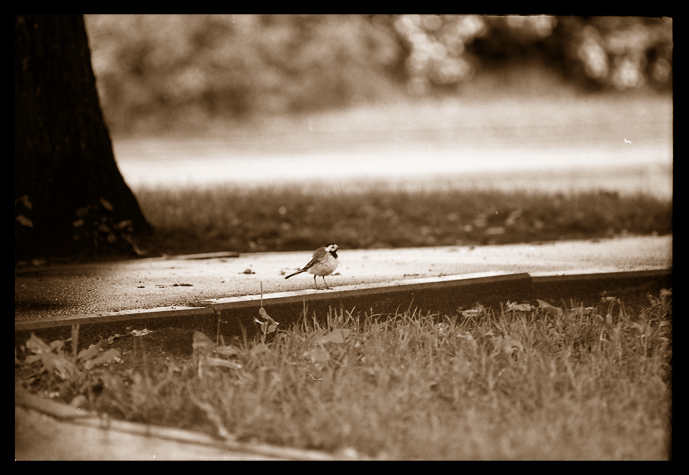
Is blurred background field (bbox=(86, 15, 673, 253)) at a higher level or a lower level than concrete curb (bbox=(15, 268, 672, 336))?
higher

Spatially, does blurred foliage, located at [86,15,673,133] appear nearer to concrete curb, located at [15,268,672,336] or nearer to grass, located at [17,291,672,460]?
concrete curb, located at [15,268,672,336]

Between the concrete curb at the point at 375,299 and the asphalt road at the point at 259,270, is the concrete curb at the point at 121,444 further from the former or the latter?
the asphalt road at the point at 259,270

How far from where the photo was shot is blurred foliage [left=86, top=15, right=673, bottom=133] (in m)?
19.9

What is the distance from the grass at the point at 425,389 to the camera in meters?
3.10

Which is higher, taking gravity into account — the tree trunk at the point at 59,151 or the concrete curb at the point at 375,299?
the tree trunk at the point at 59,151

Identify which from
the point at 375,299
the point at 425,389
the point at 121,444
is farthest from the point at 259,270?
the point at 121,444

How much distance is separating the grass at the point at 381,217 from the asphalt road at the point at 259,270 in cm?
54

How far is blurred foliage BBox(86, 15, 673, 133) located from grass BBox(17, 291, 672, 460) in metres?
16.6

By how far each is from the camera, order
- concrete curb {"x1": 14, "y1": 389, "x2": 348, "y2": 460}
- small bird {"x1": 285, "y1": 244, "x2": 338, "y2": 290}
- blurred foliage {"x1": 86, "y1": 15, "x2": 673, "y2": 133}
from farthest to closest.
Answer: blurred foliage {"x1": 86, "y1": 15, "x2": 673, "y2": 133}
small bird {"x1": 285, "y1": 244, "x2": 338, "y2": 290}
concrete curb {"x1": 14, "y1": 389, "x2": 348, "y2": 460}

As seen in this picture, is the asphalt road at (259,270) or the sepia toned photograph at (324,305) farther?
the asphalt road at (259,270)

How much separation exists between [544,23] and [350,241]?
61.5 ft

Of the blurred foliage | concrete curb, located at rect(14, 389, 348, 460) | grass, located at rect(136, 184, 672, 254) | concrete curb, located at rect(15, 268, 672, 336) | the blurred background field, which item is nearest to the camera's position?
concrete curb, located at rect(14, 389, 348, 460)

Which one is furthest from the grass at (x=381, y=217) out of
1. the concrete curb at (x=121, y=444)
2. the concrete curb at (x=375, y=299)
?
the concrete curb at (x=121, y=444)

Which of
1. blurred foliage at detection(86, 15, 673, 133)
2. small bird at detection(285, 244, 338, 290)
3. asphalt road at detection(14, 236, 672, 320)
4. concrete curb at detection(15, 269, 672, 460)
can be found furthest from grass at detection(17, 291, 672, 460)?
blurred foliage at detection(86, 15, 673, 133)
